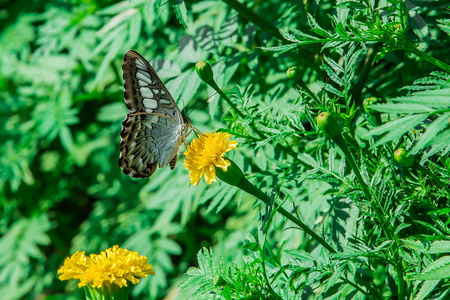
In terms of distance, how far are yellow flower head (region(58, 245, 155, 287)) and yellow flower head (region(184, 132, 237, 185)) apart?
0.25 meters

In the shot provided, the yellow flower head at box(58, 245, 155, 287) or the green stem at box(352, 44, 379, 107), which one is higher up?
the green stem at box(352, 44, 379, 107)

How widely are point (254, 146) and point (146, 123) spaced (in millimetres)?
441

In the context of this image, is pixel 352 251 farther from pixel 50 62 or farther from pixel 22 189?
pixel 22 189

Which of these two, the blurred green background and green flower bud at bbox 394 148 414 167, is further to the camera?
the blurred green background

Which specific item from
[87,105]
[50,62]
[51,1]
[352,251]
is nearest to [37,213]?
[87,105]

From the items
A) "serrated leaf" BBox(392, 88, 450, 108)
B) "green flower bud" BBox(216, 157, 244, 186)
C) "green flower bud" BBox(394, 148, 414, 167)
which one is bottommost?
"green flower bud" BBox(216, 157, 244, 186)

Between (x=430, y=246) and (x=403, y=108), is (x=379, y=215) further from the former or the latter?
(x=403, y=108)

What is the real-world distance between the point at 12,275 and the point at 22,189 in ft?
2.05

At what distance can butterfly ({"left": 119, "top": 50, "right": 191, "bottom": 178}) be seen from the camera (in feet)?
4.80

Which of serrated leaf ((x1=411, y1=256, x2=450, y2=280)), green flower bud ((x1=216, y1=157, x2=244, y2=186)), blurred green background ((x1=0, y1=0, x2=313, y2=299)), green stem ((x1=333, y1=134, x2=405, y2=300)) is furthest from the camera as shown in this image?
blurred green background ((x1=0, y1=0, x2=313, y2=299))

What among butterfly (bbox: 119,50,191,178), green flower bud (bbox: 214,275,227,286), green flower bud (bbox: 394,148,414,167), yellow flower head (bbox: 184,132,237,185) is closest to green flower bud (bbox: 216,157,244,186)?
yellow flower head (bbox: 184,132,237,185)

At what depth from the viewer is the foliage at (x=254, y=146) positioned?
0.95m

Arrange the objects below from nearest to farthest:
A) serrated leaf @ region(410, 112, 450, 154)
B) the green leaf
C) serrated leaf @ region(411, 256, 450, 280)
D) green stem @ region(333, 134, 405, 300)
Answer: serrated leaf @ region(410, 112, 450, 154), serrated leaf @ region(411, 256, 450, 280), green stem @ region(333, 134, 405, 300), the green leaf

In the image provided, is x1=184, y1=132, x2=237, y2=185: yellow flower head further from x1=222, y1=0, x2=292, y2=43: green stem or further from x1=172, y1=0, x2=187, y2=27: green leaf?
x1=222, y1=0, x2=292, y2=43: green stem
